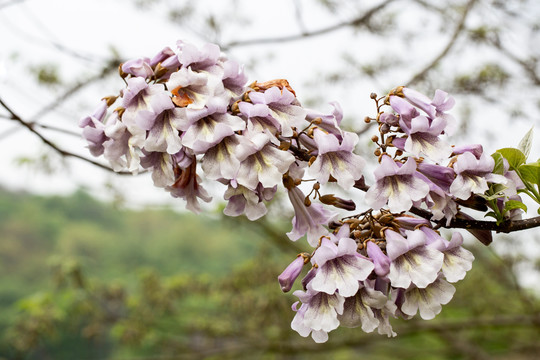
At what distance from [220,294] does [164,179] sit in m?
2.67

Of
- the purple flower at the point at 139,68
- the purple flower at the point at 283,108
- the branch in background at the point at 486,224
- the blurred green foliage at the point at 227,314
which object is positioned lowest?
the blurred green foliage at the point at 227,314

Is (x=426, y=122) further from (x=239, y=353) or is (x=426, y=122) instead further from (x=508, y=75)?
(x=239, y=353)

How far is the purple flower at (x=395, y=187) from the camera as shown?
447 mm

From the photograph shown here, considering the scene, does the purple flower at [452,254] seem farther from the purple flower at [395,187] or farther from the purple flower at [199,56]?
the purple flower at [199,56]

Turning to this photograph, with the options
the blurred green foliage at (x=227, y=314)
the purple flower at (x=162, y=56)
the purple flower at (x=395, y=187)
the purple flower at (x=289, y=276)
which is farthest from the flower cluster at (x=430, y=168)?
the blurred green foliage at (x=227, y=314)

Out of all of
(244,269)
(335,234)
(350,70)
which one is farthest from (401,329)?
(335,234)

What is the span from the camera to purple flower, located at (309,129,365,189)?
448 mm

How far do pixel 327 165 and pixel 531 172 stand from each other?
0.21 metres

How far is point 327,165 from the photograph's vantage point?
0.46 metres

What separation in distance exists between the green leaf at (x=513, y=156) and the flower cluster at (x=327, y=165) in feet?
0.06

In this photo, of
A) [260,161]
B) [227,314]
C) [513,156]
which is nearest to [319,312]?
[260,161]

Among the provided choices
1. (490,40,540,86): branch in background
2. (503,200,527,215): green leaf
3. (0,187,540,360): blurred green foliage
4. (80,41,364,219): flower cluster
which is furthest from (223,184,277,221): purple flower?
(490,40,540,86): branch in background

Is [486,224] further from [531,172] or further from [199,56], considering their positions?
[199,56]

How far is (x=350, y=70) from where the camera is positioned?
261 centimetres
